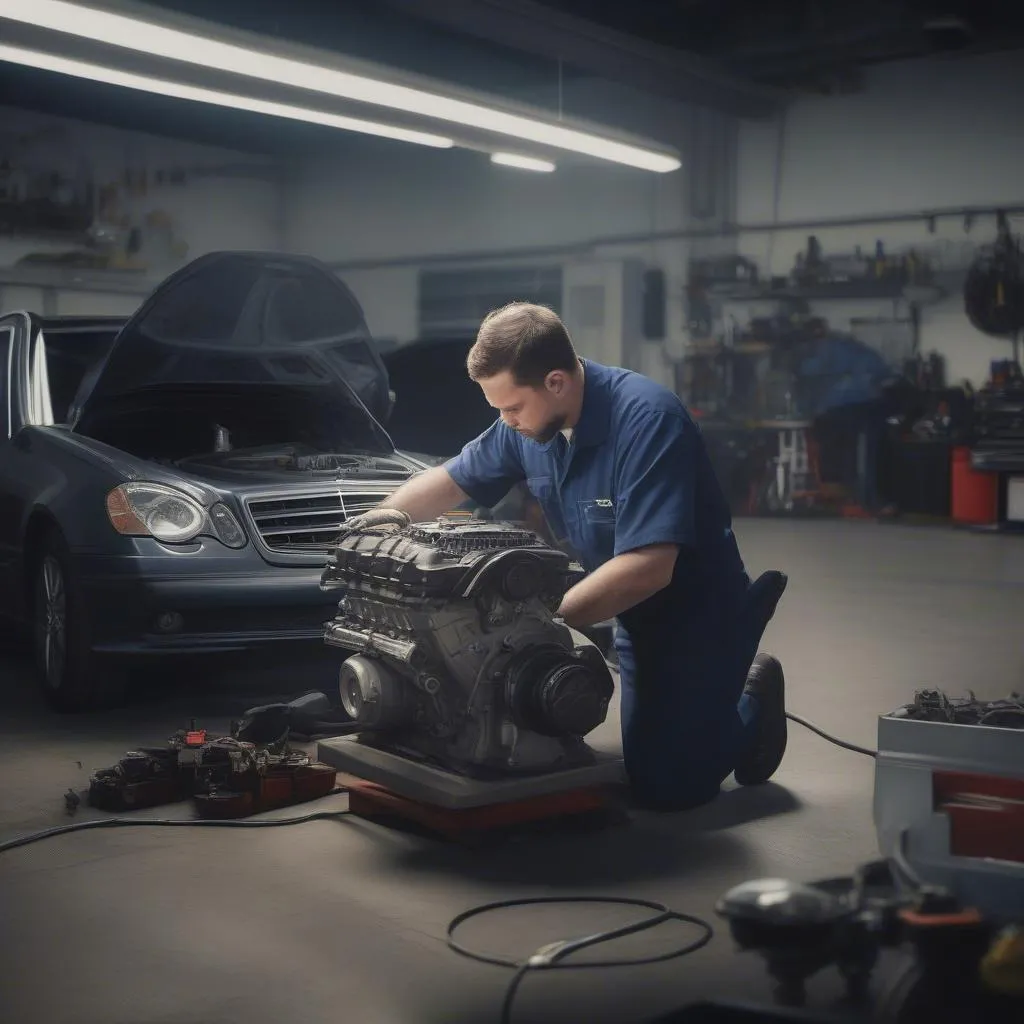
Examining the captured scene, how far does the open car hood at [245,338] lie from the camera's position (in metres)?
4.21

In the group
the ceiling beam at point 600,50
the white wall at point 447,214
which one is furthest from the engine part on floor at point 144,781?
the white wall at point 447,214

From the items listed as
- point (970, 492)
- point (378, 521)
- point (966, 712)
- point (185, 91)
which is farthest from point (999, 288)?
point (378, 521)

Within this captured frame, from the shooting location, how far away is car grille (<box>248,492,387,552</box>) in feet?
13.4

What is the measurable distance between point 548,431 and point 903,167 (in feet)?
33.0

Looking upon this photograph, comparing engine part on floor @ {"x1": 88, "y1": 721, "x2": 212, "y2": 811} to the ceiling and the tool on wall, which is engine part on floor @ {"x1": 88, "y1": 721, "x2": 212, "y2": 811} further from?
the tool on wall

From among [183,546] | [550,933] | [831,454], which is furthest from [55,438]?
[831,454]

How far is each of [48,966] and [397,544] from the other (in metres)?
1.16

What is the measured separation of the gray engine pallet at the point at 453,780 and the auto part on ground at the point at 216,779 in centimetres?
18

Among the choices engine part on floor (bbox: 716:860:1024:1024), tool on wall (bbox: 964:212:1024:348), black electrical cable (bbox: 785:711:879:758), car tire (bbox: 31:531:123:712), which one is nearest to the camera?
engine part on floor (bbox: 716:860:1024:1024)

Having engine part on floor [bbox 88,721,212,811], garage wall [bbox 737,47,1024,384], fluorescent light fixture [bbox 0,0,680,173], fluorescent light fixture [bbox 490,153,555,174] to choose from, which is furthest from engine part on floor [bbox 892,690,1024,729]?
garage wall [bbox 737,47,1024,384]

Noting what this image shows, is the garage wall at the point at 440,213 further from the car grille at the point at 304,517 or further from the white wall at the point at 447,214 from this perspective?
the car grille at the point at 304,517

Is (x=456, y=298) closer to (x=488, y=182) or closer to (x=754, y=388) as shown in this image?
(x=488, y=182)

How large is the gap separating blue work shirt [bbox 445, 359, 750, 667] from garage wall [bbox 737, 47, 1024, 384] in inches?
362

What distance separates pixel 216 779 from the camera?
10.4 ft
